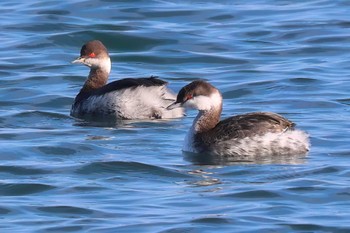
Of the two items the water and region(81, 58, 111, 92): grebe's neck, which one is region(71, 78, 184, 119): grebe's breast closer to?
the water

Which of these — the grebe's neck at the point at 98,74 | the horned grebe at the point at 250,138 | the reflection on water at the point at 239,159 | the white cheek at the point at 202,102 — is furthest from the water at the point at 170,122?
the white cheek at the point at 202,102

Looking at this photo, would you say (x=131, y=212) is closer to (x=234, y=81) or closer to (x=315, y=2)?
(x=234, y=81)

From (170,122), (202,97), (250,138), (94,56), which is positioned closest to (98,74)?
(94,56)

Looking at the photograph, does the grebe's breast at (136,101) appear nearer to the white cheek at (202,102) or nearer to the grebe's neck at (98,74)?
the grebe's neck at (98,74)

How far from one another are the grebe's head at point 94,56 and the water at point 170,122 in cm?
54

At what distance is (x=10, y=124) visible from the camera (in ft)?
53.9

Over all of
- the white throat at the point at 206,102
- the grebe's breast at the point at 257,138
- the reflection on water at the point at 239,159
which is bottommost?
the reflection on water at the point at 239,159

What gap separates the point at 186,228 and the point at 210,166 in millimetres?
2660

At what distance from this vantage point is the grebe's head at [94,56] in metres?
18.1

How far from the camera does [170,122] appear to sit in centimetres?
1652

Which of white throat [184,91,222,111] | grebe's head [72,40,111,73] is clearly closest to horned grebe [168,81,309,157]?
white throat [184,91,222,111]

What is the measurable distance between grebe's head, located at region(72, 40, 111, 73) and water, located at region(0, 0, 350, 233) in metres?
0.54

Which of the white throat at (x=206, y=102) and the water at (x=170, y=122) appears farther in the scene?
the white throat at (x=206, y=102)

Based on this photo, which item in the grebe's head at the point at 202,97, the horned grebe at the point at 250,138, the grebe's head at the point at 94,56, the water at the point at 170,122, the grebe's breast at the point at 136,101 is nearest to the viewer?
the water at the point at 170,122
